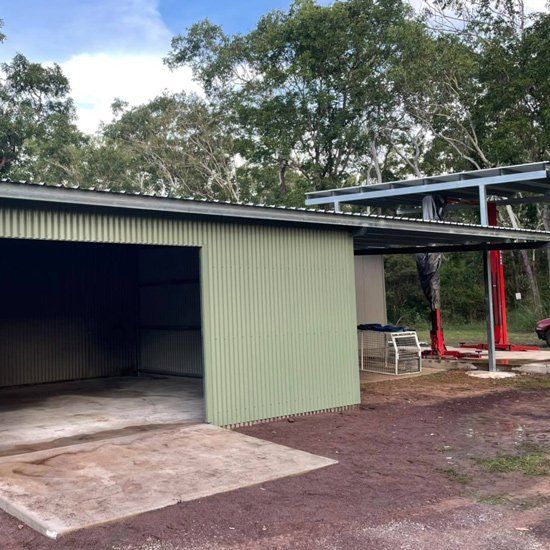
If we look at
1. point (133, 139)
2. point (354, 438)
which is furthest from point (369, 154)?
point (354, 438)

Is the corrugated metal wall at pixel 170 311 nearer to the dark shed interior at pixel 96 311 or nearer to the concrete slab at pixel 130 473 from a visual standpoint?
the dark shed interior at pixel 96 311

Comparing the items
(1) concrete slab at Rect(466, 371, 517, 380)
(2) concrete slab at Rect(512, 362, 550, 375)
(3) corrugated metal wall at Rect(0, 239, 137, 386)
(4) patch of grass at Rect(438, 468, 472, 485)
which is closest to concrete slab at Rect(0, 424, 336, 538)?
(4) patch of grass at Rect(438, 468, 472, 485)

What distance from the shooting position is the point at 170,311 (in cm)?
1241

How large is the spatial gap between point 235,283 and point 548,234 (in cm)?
668

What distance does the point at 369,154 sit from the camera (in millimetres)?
26875

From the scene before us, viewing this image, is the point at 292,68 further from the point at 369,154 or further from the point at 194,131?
the point at 194,131

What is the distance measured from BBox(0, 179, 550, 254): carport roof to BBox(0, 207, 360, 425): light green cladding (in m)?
0.19

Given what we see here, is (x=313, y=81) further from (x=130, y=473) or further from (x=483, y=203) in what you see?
(x=130, y=473)

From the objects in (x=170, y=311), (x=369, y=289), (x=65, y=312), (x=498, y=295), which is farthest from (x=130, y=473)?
(x=498, y=295)

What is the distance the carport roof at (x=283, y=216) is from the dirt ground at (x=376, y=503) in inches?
102

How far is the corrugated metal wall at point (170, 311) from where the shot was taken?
38.8 feet

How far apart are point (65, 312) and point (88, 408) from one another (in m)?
3.65

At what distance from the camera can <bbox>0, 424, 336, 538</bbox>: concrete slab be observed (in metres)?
4.66

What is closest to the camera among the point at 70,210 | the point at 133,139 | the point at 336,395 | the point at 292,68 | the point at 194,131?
the point at 70,210
